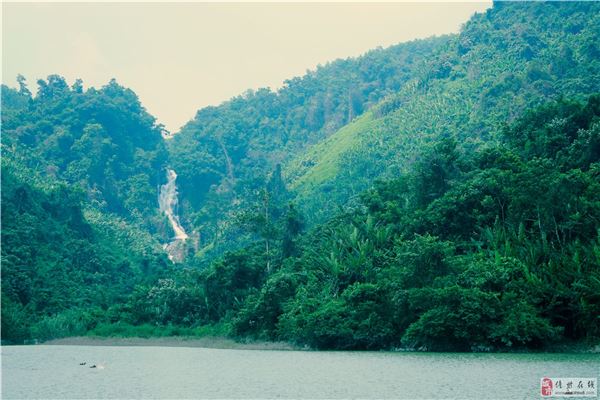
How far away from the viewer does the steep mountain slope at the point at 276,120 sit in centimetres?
10081

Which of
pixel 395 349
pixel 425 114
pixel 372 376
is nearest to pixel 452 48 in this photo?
pixel 425 114

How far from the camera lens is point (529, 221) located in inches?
1266

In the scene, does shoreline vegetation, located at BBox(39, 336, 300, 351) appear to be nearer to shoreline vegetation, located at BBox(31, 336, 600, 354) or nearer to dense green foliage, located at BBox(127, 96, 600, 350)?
shoreline vegetation, located at BBox(31, 336, 600, 354)

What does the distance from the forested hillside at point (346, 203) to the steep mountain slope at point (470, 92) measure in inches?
10.8

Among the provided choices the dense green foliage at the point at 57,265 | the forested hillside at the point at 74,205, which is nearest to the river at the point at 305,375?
the dense green foliage at the point at 57,265

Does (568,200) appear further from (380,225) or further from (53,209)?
(53,209)

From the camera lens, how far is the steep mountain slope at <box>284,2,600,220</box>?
60406mm

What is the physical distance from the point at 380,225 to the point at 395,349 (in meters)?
11.5

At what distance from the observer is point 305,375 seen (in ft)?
71.5

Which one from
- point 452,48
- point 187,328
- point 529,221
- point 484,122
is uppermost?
point 452,48

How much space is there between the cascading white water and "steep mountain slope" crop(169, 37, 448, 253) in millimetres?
1218

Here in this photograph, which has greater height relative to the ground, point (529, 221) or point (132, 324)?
point (529, 221)
